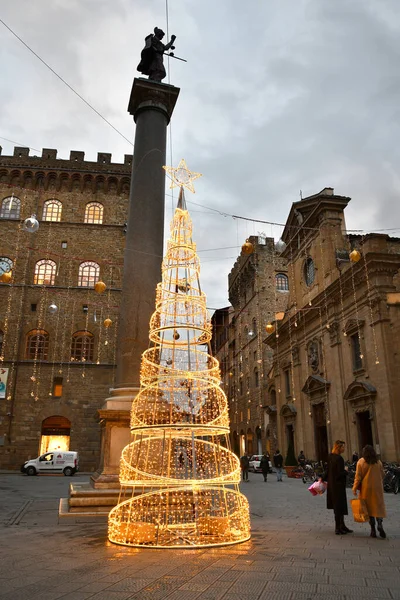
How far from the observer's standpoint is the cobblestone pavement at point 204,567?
406 cm

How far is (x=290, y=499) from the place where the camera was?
14328 millimetres

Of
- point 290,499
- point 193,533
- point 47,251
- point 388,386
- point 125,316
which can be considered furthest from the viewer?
point 47,251

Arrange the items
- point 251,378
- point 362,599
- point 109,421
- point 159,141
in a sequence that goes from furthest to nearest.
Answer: point 251,378 → point 159,141 → point 109,421 → point 362,599

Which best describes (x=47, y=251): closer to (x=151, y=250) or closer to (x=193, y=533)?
(x=151, y=250)

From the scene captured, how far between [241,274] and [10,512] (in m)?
39.4

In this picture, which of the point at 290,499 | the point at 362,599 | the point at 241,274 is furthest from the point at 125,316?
the point at 241,274

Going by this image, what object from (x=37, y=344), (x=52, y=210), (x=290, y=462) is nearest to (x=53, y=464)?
(x=37, y=344)

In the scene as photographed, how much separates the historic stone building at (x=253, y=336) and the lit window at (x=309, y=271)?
804 cm

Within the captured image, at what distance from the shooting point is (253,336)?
43.9 meters

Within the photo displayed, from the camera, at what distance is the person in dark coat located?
7.49m

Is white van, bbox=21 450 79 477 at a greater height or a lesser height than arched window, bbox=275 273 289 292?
lesser

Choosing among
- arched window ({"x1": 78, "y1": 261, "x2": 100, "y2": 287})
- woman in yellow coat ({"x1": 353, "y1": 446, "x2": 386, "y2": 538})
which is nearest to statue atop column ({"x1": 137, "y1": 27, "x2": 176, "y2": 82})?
woman in yellow coat ({"x1": 353, "y1": 446, "x2": 386, "y2": 538})

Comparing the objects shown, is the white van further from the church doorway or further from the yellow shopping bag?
the yellow shopping bag

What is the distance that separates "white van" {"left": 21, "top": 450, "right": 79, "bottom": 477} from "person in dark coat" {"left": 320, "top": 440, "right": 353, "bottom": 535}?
21.4 meters
